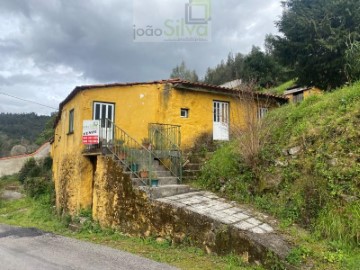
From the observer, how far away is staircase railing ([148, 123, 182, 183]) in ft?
34.1

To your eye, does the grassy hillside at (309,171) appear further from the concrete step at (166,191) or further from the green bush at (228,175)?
the concrete step at (166,191)

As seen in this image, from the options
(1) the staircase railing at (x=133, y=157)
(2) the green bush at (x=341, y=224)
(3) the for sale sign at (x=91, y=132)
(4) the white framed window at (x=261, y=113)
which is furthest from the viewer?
(3) the for sale sign at (x=91, y=132)

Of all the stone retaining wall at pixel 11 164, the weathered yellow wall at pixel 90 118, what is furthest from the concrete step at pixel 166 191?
the stone retaining wall at pixel 11 164

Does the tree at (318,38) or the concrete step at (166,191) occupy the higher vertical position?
the tree at (318,38)

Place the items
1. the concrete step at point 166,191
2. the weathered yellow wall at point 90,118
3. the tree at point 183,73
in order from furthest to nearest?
1. the tree at point 183,73
2. the weathered yellow wall at point 90,118
3. the concrete step at point 166,191

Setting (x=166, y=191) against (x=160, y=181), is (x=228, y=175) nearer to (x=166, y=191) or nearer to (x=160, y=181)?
(x=166, y=191)

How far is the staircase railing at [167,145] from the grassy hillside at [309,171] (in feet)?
3.63

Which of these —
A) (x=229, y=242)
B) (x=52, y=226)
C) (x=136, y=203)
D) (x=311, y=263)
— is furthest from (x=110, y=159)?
(x=311, y=263)

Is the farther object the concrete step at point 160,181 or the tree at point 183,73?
the tree at point 183,73

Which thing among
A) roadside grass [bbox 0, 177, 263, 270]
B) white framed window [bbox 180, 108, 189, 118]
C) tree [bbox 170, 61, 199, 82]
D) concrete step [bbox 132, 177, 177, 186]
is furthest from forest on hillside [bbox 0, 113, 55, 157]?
concrete step [bbox 132, 177, 177, 186]

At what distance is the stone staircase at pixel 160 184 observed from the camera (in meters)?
8.34

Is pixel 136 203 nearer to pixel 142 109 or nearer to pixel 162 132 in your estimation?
pixel 162 132

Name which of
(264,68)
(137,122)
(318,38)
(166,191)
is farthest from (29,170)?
(264,68)

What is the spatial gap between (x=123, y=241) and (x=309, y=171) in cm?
501
